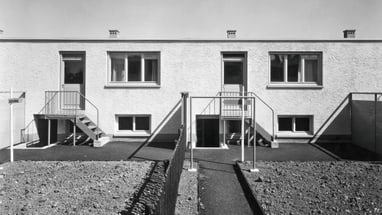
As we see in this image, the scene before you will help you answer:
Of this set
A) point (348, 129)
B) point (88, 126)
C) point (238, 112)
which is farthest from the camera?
point (348, 129)

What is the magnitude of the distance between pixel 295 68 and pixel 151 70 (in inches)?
267

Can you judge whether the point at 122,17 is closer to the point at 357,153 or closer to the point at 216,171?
the point at 216,171

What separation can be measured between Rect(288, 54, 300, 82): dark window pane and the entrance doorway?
404 centimetres

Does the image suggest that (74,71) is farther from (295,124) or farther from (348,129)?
(348,129)

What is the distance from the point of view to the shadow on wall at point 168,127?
13.6 m

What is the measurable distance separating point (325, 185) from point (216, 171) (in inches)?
117

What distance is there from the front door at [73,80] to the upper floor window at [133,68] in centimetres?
139

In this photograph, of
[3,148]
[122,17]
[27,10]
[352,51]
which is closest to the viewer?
[3,148]

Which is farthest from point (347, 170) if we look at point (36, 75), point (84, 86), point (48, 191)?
point (36, 75)

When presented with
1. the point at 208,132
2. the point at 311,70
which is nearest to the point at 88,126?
the point at 208,132

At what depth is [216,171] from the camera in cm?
881

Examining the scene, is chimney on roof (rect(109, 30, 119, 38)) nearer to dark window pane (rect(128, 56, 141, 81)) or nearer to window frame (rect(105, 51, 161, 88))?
window frame (rect(105, 51, 161, 88))

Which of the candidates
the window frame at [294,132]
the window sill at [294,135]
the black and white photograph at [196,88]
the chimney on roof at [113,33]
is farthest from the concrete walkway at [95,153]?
the window frame at [294,132]

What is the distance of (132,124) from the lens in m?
13.9
